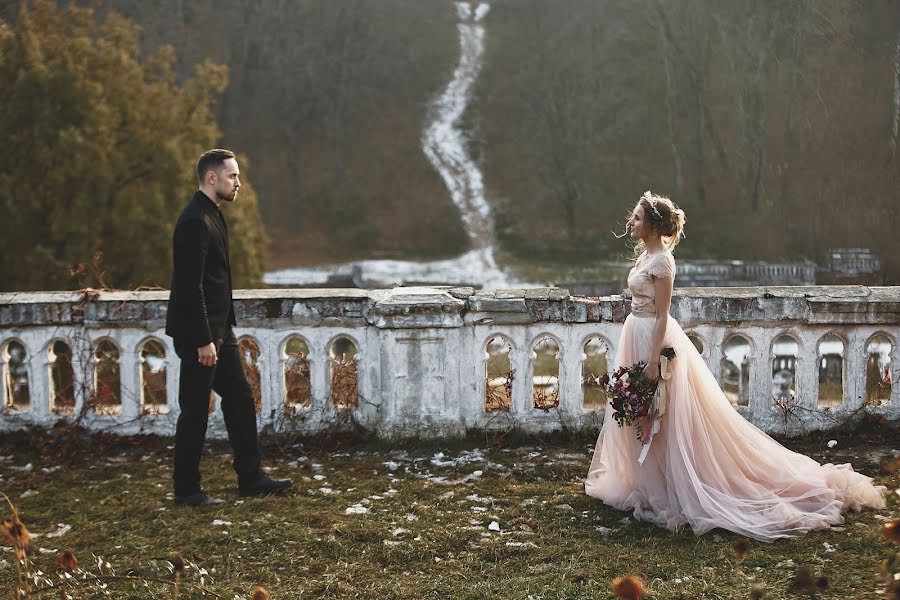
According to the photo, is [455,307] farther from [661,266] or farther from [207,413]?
[207,413]

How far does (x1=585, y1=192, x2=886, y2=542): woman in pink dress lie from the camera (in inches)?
165

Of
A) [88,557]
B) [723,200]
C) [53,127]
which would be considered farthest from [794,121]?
[88,557]

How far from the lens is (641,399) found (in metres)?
4.43

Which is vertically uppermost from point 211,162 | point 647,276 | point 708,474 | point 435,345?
point 211,162

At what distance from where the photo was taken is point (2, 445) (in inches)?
227

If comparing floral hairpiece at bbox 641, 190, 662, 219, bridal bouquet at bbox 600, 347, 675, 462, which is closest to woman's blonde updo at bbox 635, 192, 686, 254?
floral hairpiece at bbox 641, 190, 662, 219

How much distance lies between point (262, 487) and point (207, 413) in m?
0.52

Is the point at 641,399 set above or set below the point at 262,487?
above

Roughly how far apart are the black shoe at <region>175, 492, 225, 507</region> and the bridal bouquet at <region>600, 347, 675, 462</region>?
7.14 ft

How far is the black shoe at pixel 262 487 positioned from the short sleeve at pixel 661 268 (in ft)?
7.59

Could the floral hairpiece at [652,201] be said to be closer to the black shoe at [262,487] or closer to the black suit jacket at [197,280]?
the black suit jacket at [197,280]

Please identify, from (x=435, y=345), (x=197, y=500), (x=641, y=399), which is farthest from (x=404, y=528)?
(x=435, y=345)

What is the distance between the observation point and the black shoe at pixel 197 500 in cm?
458

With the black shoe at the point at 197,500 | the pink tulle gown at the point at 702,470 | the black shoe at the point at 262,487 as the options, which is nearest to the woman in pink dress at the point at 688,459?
the pink tulle gown at the point at 702,470
